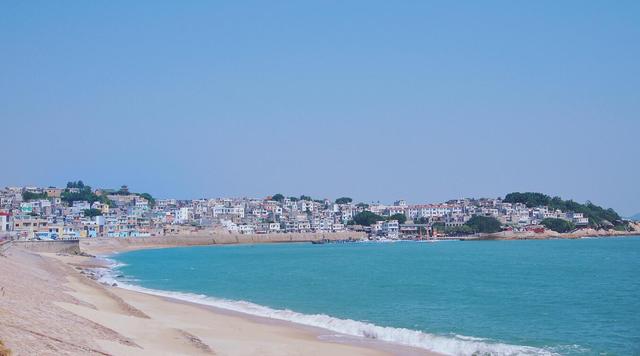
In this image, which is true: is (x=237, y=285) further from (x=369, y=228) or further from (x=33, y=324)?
(x=369, y=228)

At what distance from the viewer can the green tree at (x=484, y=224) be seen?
14562 cm

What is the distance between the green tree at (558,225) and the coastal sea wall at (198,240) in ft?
127

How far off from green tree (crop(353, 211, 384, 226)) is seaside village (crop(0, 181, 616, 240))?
1.02ft

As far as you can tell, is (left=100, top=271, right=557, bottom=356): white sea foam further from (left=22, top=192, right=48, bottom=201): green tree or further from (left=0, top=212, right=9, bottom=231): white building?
(left=22, top=192, right=48, bottom=201): green tree

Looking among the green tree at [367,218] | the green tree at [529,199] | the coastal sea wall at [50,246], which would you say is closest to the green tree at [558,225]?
the green tree at [529,199]

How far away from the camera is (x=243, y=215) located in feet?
565

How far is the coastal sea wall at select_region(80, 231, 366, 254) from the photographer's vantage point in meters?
105

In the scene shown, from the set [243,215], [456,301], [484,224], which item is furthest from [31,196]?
[456,301]

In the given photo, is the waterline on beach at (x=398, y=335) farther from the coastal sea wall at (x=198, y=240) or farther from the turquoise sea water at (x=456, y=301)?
the coastal sea wall at (x=198, y=240)

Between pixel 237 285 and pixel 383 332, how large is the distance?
2188cm

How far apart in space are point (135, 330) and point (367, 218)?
14203cm

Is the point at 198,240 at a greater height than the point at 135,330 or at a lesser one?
greater

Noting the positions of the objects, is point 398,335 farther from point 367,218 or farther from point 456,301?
point 367,218

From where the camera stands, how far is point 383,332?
74.6ft
